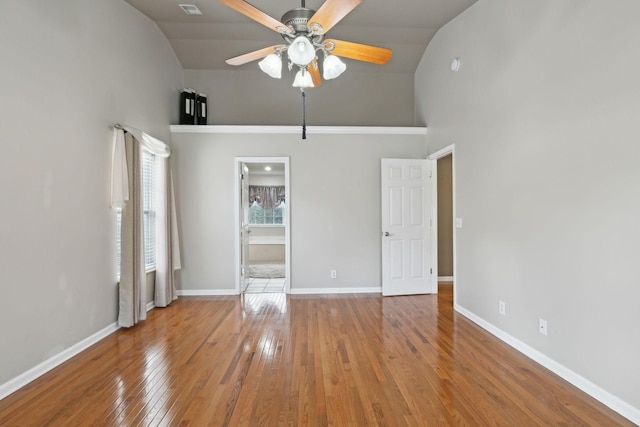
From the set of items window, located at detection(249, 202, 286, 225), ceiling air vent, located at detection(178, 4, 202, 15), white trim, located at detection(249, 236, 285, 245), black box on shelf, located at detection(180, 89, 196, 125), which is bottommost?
white trim, located at detection(249, 236, 285, 245)

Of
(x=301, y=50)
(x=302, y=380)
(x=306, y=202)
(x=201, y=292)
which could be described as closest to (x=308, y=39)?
(x=301, y=50)

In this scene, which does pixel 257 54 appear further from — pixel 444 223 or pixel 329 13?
pixel 444 223

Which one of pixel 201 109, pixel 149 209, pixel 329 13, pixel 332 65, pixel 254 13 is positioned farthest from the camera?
pixel 201 109

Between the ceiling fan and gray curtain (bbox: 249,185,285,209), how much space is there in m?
6.81

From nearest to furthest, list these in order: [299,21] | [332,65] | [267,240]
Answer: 1. [299,21]
2. [332,65]
3. [267,240]

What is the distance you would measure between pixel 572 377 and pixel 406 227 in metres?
2.77

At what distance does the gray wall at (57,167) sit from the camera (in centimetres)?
232

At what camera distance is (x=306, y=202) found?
16.6 ft

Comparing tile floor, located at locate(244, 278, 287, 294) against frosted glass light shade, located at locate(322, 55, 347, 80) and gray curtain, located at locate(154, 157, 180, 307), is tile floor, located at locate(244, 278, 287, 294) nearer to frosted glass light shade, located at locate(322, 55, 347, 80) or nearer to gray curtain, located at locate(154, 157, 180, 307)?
gray curtain, located at locate(154, 157, 180, 307)

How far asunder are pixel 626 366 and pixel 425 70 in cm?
441

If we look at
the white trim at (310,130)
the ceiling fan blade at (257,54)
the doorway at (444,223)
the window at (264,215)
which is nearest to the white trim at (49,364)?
the ceiling fan blade at (257,54)

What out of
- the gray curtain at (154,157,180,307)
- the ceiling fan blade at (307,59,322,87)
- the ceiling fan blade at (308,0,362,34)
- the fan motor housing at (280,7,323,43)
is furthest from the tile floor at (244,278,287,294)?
the ceiling fan blade at (308,0,362,34)

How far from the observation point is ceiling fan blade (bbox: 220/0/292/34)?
1991 millimetres

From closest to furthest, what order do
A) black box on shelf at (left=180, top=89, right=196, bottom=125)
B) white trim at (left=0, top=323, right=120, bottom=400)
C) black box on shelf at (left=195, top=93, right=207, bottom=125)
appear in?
white trim at (left=0, top=323, right=120, bottom=400)
black box on shelf at (left=180, top=89, right=196, bottom=125)
black box on shelf at (left=195, top=93, right=207, bottom=125)
